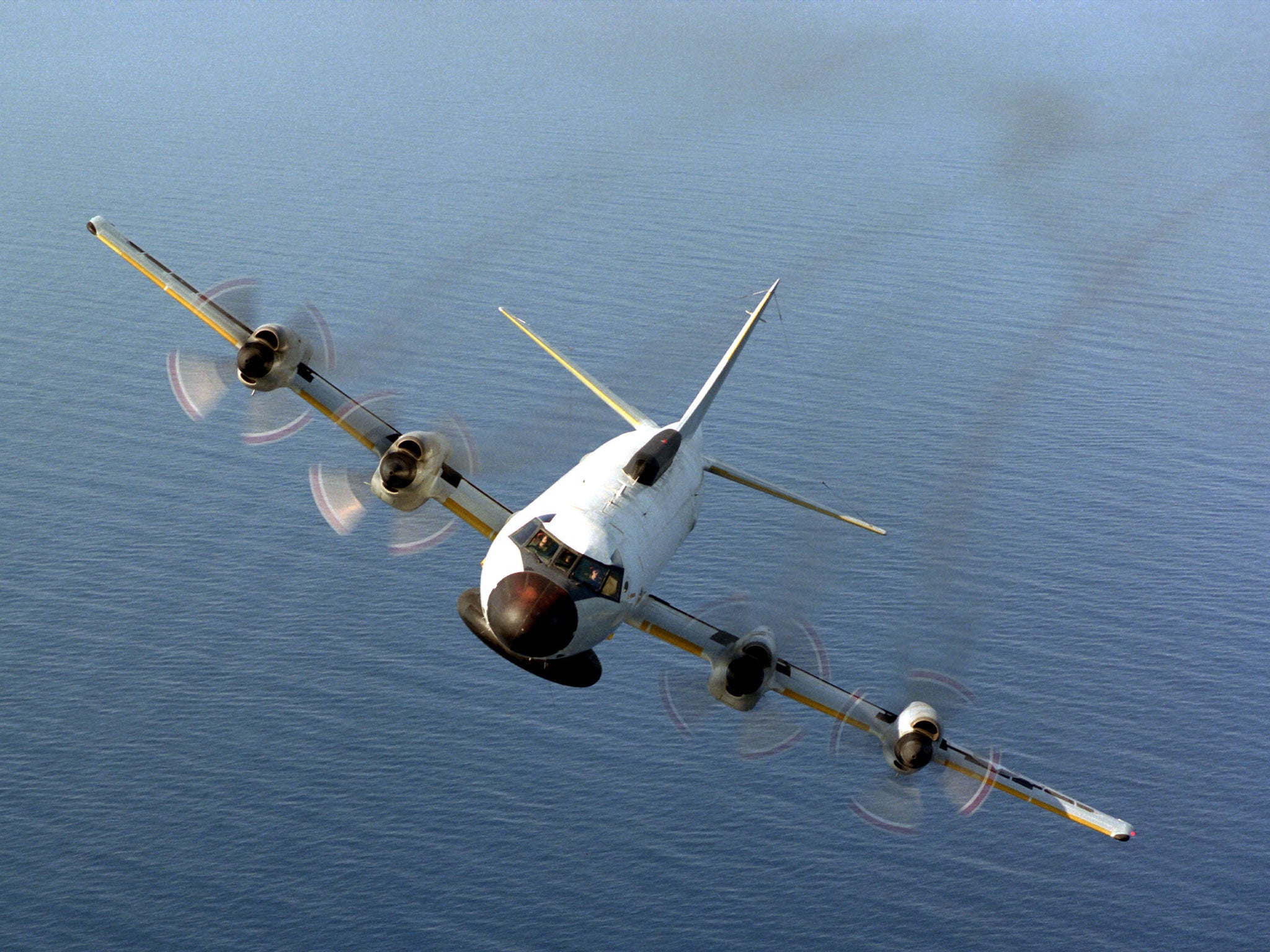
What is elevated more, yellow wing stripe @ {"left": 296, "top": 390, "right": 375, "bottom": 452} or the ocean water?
the ocean water

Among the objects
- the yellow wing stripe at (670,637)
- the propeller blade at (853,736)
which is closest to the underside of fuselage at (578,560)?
the yellow wing stripe at (670,637)

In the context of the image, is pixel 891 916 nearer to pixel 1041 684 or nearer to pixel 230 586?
pixel 1041 684

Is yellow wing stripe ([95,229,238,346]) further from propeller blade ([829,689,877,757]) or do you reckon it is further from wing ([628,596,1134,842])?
propeller blade ([829,689,877,757])

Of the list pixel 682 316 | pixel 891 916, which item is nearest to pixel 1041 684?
pixel 891 916

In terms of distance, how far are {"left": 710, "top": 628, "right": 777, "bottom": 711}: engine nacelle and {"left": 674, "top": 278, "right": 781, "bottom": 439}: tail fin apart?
10856 mm

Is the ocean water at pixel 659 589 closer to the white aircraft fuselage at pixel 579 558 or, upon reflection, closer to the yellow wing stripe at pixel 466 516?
the yellow wing stripe at pixel 466 516

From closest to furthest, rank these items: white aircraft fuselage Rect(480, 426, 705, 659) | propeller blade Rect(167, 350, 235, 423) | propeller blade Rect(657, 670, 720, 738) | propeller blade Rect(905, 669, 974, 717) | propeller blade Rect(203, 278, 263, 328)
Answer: white aircraft fuselage Rect(480, 426, 705, 659), propeller blade Rect(167, 350, 235, 423), propeller blade Rect(657, 670, 720, 738), propeller blade Rect(203, 278, 263, 328), propeller blade Rect(905, 669, 974, 717)

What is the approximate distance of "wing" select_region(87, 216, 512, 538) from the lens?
5944cm

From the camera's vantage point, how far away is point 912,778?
62.7 m

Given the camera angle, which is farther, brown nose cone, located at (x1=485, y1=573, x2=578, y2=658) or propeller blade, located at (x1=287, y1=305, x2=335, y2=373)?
propeller blade, located at (x1=287, y1=305, x2=335, y2=373)

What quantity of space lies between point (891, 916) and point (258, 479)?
86.1 m

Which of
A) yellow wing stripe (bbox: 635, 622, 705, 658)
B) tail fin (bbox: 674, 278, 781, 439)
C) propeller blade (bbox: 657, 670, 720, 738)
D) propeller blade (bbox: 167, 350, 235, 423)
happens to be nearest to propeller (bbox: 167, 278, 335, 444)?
propeller blade (bbox: 167, 350, 235, 423)

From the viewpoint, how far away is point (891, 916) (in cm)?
12675

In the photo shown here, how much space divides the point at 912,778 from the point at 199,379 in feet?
117
